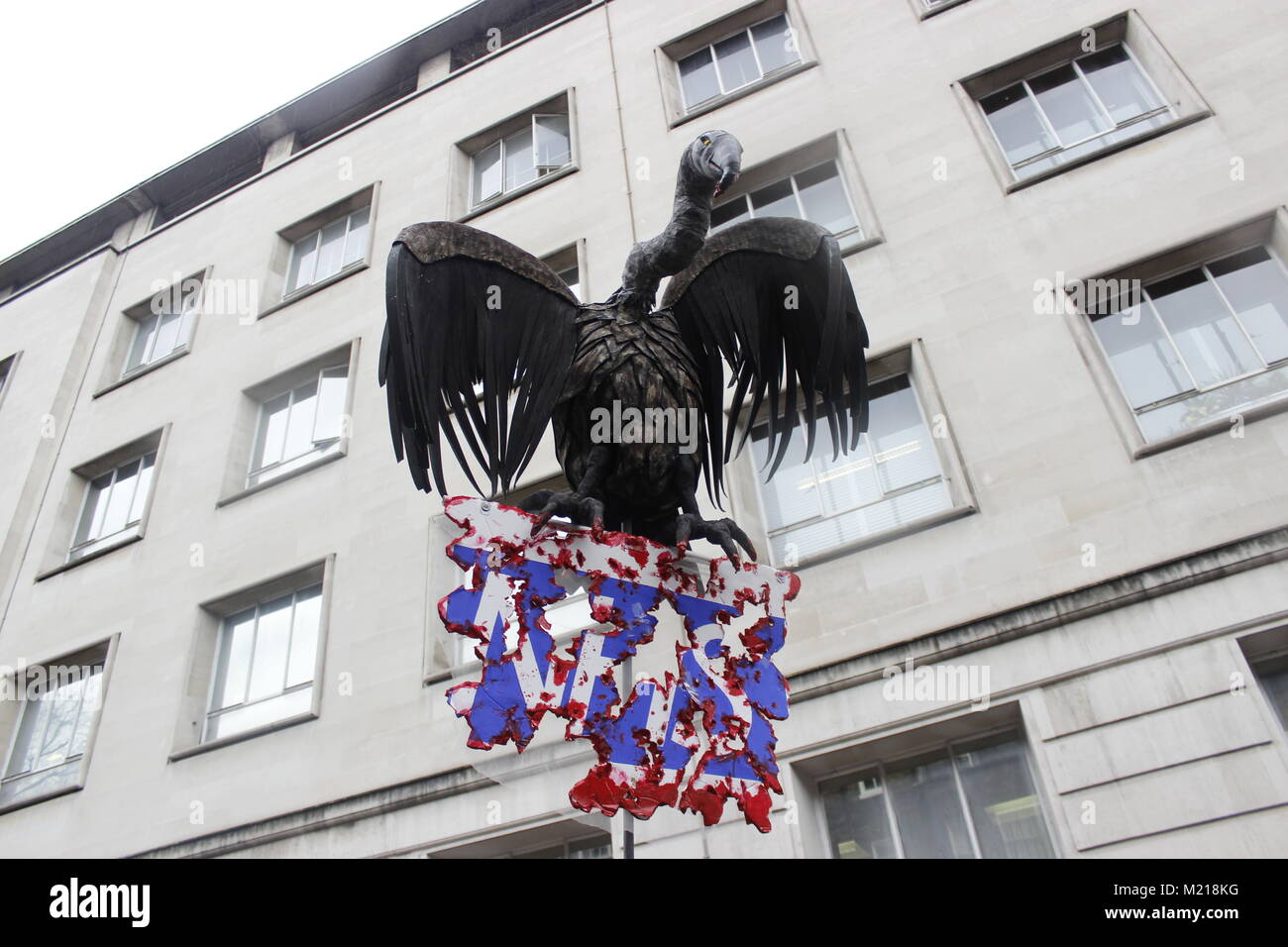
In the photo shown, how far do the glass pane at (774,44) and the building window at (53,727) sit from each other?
Answer: 13.3 metres

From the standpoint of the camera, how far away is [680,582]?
397 cm

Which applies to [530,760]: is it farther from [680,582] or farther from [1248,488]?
[1248,488]

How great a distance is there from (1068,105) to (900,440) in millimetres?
5450

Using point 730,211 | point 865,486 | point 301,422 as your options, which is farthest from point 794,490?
point 301,422

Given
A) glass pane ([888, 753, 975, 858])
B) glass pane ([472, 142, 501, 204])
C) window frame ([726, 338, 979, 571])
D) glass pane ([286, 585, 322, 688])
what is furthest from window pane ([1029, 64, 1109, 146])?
glass pane ([286, 585, 322, 688])

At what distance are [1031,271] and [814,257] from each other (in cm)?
628

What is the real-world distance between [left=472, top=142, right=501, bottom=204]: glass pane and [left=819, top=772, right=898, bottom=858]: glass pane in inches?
446

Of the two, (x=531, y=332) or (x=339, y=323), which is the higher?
(x=339, y=323)

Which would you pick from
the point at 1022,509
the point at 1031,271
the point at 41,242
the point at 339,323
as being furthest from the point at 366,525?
the point at 41,242

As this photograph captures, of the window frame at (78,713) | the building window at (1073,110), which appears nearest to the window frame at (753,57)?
the building window at (1073,110)

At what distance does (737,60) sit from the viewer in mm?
14430

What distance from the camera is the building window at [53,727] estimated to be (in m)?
11.7

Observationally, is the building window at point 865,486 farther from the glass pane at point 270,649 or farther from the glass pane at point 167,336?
the glass pane at point 167,336

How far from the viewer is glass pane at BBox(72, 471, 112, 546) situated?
14586mm
